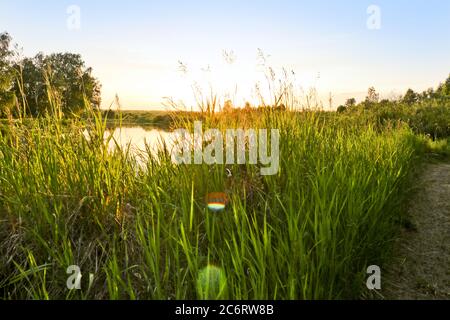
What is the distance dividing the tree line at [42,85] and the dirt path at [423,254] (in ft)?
9.08

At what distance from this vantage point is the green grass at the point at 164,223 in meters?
2.02

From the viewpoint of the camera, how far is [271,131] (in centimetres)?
350

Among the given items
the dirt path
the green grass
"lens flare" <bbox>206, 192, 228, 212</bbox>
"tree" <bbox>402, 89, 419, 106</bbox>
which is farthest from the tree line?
"tree" <bbox>402, 89, 419, 106</bbox>

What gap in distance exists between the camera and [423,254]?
3342mm

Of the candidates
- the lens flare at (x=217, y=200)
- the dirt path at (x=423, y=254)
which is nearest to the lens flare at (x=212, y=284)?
the lens flare at (x=217, y=200)

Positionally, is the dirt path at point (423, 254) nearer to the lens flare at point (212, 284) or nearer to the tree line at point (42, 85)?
the lens flare at point (212, 284)

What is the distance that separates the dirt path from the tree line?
277 cm

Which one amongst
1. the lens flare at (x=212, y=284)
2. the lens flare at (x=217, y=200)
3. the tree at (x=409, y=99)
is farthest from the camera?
the tree at (x=409, y=99)

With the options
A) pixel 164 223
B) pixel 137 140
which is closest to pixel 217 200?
pixel 164 223

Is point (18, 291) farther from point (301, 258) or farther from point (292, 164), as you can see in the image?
point (292, 164)

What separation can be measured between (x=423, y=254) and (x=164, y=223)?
239 cm

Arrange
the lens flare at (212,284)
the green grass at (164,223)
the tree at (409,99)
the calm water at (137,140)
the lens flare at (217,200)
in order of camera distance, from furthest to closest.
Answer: the tree at (409,99), the calm water at (137,140), the lens flare at (217,200), the green grass at (164,223), the lens flare at (212,284)

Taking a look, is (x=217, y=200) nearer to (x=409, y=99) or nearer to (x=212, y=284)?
(x=212, y=284)
